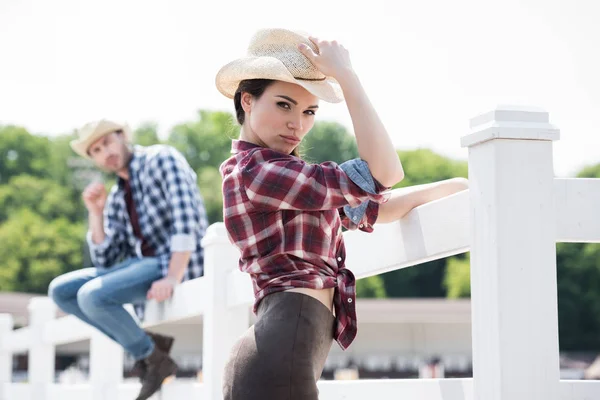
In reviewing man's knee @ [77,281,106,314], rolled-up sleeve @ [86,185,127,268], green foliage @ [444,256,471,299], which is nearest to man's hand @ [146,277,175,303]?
man's knee @ [77,281,106,314]

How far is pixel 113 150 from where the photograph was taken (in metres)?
5.28

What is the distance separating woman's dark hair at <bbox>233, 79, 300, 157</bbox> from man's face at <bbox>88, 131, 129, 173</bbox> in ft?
8.84

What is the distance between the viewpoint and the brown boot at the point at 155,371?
4715 millimetres

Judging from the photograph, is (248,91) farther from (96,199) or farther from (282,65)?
(96,199)

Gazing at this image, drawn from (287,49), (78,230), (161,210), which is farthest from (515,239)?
(78,230)

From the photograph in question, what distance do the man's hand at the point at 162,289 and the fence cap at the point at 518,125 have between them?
295cm

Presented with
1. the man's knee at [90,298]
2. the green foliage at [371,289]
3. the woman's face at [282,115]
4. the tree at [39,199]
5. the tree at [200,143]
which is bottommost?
the green foliage at [371,289]

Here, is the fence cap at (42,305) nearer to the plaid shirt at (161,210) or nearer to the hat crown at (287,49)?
the plaid shirt at (161,210)

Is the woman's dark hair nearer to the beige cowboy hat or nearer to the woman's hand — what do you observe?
the beige cowboy hat

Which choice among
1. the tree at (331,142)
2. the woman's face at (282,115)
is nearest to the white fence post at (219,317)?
the woman's face at (282,115)

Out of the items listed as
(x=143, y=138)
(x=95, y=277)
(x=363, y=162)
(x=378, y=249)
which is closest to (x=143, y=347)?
(x=95, y=277)

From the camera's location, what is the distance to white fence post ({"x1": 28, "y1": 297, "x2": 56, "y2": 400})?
23.7ft

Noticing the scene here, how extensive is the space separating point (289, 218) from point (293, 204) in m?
0.11

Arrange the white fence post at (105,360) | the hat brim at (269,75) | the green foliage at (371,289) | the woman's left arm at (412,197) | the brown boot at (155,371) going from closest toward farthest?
the hat brim at (269,75), the woman's left arm at (412,197), the brown boot at (155,371), the white fence post at (105,360), the green foliage at (371,289)
